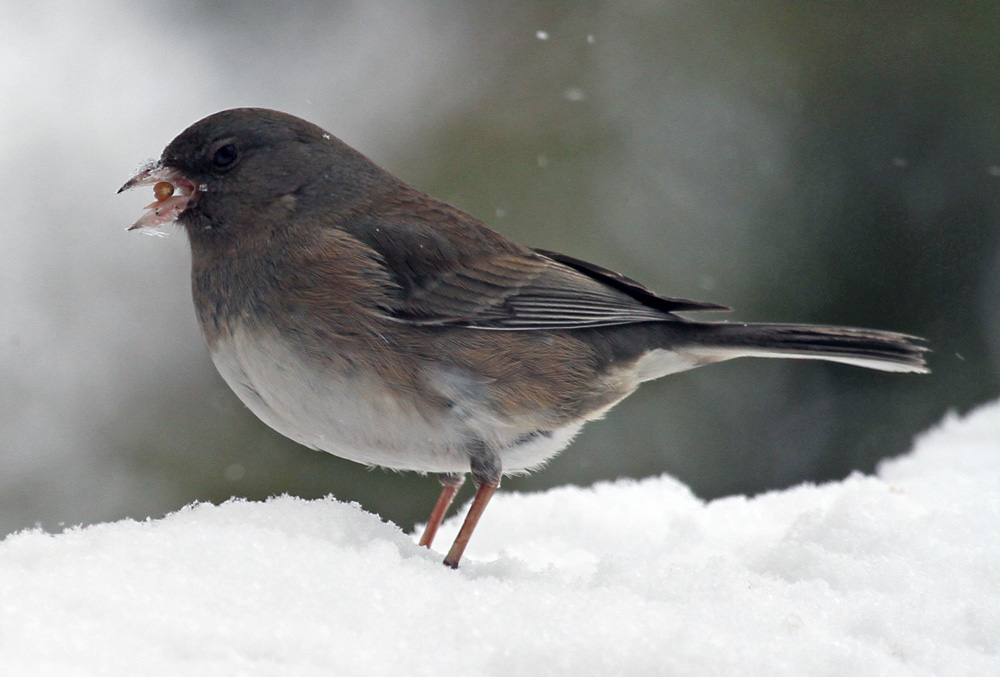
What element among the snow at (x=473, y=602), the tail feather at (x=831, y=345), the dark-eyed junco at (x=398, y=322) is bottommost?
the snow at (x=473, y=602)

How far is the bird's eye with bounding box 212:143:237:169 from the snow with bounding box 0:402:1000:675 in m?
1.00

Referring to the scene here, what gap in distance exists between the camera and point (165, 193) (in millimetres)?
2582

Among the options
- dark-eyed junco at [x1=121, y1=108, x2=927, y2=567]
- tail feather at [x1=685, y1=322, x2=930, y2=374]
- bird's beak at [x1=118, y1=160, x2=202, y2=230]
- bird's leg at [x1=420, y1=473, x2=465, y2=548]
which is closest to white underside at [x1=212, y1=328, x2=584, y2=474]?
dark-eyed junco at [x1=121, y1=108, x2=927, y2=567]

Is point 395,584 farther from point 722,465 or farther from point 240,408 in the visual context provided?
point 722,465

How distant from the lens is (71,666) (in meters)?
1.25

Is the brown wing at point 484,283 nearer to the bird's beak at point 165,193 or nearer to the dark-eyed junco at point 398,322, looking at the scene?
the dark-eyed junco at point 398,322

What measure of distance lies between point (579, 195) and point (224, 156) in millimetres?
2342

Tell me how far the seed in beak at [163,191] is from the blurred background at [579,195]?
1.81 metres

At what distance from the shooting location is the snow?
4.50 feet

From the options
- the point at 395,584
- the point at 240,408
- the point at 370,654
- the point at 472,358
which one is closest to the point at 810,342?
the point at 472,358

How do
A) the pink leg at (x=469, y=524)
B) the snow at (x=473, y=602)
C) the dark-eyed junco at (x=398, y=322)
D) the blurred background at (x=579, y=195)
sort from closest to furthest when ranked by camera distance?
the snow at (x=473, y=602)
the pink leg at (x=469, y=524)
the dark-eyed junco at (x=398, y=322)
the blurred background at (x=579, y=195)

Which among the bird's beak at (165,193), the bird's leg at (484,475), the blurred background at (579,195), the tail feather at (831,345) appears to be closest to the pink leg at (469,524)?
the bird's leg at (484,475)

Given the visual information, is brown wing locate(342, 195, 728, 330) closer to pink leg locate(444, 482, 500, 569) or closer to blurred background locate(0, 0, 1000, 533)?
pink leg locate(444, 482, 500, 569)

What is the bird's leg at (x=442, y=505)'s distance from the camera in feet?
8.61
